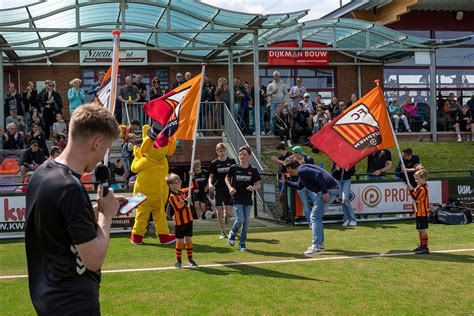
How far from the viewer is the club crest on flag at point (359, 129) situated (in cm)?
1325

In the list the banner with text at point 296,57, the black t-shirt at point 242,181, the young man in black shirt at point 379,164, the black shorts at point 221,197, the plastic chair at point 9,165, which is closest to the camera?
the black t-shirt at point 242,181

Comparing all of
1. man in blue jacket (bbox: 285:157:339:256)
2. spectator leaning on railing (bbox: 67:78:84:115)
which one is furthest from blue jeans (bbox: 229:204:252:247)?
spectator leaning on railing (bbox: 67:78:84:115)

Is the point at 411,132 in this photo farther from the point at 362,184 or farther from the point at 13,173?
the point at 13,173

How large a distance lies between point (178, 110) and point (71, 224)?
9.27m

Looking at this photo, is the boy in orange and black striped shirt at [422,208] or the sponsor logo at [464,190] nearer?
the boy in orange and black striped shirt at [422,208]

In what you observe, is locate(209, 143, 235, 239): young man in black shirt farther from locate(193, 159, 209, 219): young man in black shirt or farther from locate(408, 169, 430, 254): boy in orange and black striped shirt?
locate(408, 169, 430, 254): boy in orange and black striped shirt

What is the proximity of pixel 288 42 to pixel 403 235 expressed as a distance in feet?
47.5

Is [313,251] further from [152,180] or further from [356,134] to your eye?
[152,180]

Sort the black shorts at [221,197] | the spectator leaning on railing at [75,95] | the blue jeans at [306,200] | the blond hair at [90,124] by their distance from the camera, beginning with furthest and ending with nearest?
1. the spectator leaning on railing at [75,95]
2. the blue jeans at [306,200]
3. the black shorts at [221,197]
4. the blond hair at [90,124]

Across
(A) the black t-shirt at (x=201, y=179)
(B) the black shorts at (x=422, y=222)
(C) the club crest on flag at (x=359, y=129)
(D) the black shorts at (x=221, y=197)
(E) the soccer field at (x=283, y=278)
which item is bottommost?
(E) the soccer field at (x=283, y=278)

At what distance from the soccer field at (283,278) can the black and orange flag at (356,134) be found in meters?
1.77

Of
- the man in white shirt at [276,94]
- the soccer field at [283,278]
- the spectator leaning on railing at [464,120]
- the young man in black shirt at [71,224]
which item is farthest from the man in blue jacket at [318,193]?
the spectator leaning on railing at [464,120]

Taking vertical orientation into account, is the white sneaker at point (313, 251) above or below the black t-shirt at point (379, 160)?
below

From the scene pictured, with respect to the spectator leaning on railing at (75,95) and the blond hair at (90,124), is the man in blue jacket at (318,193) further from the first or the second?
the spectator leaning on railing at (75,95)
